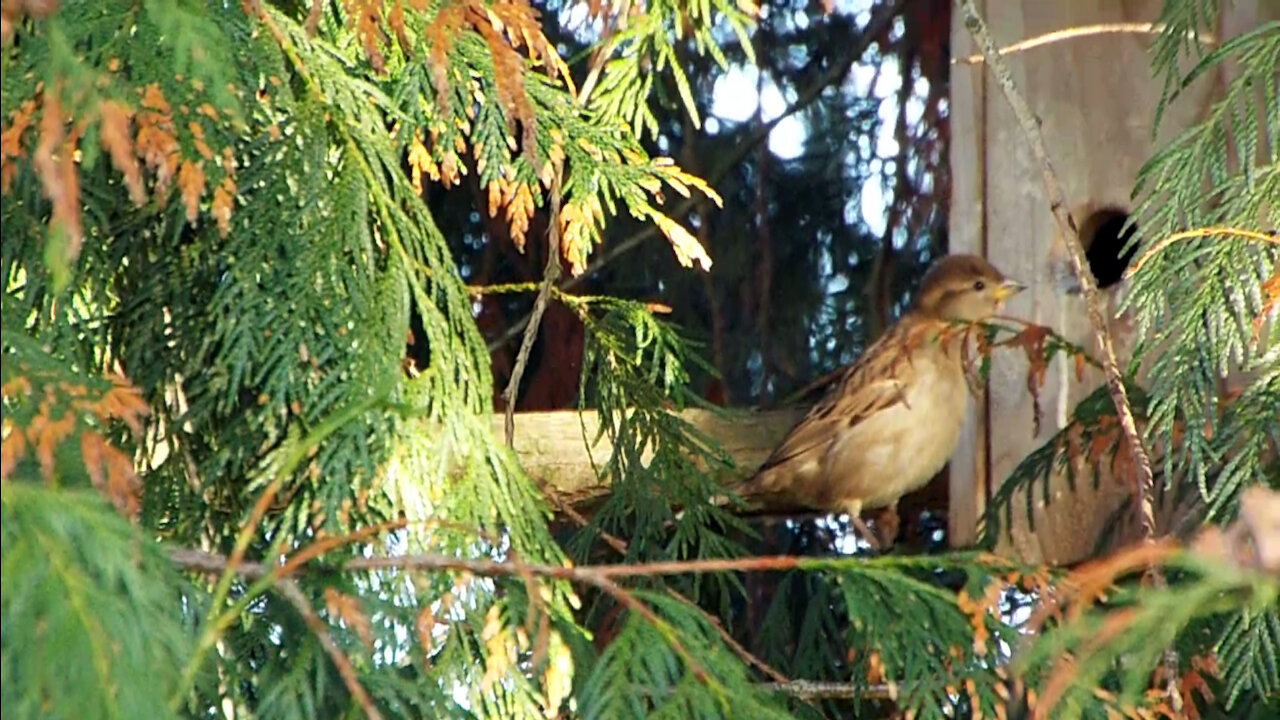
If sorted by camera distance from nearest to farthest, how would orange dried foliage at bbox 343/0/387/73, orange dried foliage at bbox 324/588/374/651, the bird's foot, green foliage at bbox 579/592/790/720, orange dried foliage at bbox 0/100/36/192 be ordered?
orange dried foliage at bbox 0/100/36/192 < orange dried foliage at bbox 324/588/374/651 < green foliage at bbox 579/592/790/720 < orange dried foliage at bbox 343/0/387/73 < the bird's foot

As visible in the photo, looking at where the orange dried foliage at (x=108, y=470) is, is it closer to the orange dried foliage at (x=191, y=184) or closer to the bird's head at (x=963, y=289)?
the orange dried foliage at (x=191, y=184)

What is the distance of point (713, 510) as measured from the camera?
2.54m

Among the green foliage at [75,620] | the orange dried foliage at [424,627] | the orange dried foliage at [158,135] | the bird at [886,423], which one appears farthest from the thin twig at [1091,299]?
the green foliage at [75,620]

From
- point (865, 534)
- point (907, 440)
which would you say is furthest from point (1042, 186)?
point (865, 534)

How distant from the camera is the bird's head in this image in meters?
3.32

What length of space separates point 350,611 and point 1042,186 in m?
2.03

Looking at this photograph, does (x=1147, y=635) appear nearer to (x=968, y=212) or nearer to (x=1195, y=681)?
(x=1195, y=681)

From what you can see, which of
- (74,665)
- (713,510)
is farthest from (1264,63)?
(74,665)

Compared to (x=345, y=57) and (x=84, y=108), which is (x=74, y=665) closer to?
(x=84, y=108)

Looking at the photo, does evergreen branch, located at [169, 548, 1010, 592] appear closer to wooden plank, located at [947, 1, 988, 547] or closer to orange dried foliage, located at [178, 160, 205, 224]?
orange dried foliage, located at [178, 160, 205, 224]

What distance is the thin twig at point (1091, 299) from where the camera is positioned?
2215 mm

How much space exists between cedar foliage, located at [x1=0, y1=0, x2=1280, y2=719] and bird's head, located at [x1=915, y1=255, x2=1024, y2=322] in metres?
1.08

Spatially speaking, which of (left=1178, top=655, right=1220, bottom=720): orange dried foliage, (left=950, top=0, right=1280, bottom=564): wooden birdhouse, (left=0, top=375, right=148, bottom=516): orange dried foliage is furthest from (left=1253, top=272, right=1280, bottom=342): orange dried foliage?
(left=0, top=375, right=148, bottom=516): orange dried foliage

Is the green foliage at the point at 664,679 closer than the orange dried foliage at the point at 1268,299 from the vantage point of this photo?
Yes
